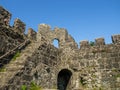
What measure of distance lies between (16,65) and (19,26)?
2.55m

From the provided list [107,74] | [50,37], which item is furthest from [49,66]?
[50,37]

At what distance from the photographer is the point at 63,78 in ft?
35.8

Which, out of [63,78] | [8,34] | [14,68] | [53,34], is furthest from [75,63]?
[53,34]

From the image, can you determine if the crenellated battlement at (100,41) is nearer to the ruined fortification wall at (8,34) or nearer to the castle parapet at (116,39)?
the castle parapet at (116,39)

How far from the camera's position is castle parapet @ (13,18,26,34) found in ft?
27.9

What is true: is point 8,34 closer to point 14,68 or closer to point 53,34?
point 14,68

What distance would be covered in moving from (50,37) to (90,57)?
1056cm

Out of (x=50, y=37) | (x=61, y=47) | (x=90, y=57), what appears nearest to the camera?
(x=90, y=57)

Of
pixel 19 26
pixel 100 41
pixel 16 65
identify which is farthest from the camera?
pixel 100 41

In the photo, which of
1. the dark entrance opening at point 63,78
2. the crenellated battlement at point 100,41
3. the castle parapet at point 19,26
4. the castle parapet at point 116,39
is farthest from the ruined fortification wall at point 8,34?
the castle parapet at point 116,39

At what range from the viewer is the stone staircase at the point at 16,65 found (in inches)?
234

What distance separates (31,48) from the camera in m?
8.29

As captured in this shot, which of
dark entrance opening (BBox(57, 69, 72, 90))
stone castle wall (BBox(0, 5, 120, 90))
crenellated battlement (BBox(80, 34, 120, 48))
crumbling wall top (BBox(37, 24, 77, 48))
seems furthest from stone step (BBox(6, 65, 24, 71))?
crumbling wall top (BBox(37, 24, 77, 48))

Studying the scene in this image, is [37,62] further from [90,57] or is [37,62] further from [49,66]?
[90,57]
